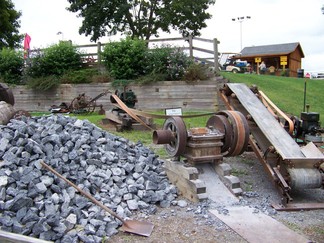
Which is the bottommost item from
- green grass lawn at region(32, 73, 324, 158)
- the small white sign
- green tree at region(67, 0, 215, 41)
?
green grass lawn at region(32, 73, 324, 158)

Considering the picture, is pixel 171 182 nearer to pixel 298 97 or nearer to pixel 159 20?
pixel 298 97

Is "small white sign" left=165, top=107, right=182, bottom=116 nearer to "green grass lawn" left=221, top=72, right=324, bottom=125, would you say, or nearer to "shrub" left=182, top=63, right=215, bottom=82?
"shrub" left=182, top=63, right=215, bottom=82

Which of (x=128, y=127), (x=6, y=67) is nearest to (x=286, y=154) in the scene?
(x=128, y=127)

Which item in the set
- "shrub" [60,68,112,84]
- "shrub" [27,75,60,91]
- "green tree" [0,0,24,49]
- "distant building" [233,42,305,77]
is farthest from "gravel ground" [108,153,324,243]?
"distant building" [233,42,305,77]

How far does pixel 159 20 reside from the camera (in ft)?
76.1

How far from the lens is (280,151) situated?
5.05m

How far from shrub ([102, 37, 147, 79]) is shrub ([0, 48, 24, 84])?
4.21 metres

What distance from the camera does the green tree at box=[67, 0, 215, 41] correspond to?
71.9 feet

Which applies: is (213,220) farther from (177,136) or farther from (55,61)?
(55,61)

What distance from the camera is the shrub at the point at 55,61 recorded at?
587 inches

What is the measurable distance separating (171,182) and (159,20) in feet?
63.1

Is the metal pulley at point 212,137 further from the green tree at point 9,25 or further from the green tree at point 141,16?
the green tree at point 9,25

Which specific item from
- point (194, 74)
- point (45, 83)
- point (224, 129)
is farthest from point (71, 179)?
point (45, 83)

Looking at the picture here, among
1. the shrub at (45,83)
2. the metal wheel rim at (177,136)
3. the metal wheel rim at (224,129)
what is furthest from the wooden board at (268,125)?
the shrub at (45,83)
